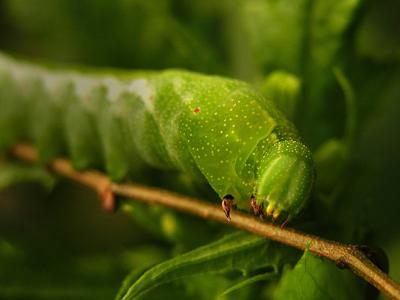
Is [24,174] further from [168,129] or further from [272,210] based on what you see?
Result: [272,210]

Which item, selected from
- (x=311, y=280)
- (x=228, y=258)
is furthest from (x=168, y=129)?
(x=311, y=280)

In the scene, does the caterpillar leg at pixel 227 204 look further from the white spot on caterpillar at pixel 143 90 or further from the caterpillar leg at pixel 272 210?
the white spot on caterpillar at pixel 143 90

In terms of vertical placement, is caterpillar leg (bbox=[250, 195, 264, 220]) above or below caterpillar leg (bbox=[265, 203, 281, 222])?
above

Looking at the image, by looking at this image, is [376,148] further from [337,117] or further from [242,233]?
[242,233]

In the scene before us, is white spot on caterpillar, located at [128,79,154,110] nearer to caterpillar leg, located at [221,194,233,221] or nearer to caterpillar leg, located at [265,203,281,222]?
caterpillar leg, located at [221,194,233,221]

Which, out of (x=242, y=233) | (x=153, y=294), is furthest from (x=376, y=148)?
(x=242, y=233)

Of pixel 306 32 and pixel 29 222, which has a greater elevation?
pixel 29 222

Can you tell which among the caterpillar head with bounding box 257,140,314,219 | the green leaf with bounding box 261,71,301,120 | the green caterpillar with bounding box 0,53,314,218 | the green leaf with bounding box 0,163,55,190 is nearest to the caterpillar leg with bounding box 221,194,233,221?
the green caterpillar with bounding box 0,53,314,218
